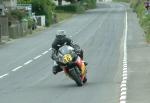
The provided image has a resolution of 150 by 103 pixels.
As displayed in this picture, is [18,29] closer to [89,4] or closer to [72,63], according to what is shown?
[72,63]

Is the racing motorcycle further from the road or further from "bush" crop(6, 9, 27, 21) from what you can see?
"bush" crop(6, 9, 27, 21)

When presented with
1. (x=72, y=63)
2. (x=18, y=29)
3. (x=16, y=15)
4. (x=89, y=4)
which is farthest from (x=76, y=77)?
(x=89, y=4)

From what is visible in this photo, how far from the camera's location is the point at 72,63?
64.7 feet

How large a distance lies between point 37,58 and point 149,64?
7718 mm

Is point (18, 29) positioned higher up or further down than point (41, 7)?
higher up

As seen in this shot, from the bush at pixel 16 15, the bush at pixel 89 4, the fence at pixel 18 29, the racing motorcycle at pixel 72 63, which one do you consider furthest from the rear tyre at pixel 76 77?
the bush at pixel 89 4

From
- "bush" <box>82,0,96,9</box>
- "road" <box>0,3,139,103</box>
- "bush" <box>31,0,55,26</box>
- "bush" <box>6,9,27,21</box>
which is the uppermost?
"road" <box>0,3,139,103</box>

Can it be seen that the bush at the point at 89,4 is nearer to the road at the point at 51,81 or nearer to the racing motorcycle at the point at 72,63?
the road at the point at 51,81

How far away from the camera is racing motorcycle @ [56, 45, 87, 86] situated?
19.7 m

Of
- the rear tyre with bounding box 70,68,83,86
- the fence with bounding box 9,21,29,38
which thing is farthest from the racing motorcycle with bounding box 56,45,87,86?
the fence with bounding box 9,21,29,38

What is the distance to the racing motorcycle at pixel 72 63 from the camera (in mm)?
19672

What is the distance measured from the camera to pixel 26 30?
204ft

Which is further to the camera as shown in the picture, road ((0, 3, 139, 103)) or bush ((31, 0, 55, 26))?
bush ((31, 0, 55, 26))

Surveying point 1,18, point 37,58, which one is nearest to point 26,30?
point 1,18
